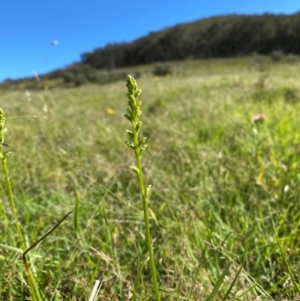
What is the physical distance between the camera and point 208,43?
41500mm

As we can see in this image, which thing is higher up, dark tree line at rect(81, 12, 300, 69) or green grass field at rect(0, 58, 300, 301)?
dark tree line at rect(81, 12, 300, 69)

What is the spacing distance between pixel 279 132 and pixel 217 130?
1.31 feet

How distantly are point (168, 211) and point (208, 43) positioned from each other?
42805 millimetres

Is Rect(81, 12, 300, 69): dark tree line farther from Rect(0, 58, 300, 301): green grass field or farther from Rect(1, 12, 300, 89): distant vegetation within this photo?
Rect(0, 58, 300, 301): green grass field

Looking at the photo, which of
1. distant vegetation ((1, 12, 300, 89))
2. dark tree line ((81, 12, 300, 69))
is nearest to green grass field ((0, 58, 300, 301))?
distant vegetation ((1, 12, 300, 89))

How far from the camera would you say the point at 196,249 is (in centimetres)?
103

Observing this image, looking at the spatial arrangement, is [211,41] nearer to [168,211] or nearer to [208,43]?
[208,43]

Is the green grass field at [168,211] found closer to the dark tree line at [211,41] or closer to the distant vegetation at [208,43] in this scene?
the distant vegetation at [208,43]

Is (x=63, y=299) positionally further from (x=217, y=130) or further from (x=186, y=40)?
(x=186, y=40)

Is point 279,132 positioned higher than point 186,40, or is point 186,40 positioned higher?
point 186,40

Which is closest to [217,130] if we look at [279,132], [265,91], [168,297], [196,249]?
[279,132]

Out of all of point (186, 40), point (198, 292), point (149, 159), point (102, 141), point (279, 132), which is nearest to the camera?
point (198, 292)

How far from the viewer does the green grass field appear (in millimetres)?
837

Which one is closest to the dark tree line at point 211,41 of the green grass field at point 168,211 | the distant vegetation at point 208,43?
the distant vegetation at point 208,43
